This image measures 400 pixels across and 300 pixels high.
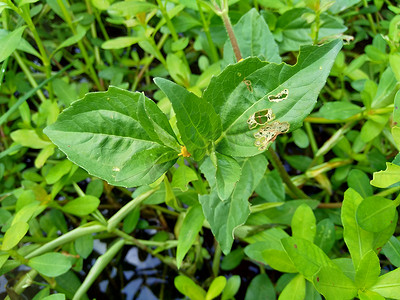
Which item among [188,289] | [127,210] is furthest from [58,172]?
[188,289]

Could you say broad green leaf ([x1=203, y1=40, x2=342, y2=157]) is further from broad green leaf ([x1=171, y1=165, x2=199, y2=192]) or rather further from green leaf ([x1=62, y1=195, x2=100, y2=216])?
green leaf ([x1=62, y1=195, x2=100, y2=216])

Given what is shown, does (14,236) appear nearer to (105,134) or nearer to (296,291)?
(105,134)

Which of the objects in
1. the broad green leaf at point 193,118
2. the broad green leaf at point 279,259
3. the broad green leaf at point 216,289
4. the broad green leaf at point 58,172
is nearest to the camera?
the broad green leaf at point 193,118

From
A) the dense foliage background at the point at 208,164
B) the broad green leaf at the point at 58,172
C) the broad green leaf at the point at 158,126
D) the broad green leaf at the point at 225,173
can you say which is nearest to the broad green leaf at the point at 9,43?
the dense foliage background at the point at 208,164

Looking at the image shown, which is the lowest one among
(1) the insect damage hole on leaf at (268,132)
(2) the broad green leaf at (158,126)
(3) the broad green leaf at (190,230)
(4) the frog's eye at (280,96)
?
(3) the broad green leaf at (190,230)

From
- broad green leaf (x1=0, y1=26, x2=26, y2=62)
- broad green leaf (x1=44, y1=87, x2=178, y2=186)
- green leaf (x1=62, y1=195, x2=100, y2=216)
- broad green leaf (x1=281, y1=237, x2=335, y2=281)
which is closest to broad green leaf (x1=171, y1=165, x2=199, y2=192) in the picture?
broad green leaf (x1=44, y1=87, x2=178, y2=186)

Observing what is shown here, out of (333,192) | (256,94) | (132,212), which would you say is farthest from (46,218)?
(333,192)

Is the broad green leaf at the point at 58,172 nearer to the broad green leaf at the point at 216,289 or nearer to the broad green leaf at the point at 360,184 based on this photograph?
the broad green leaf at the point at 216,289
